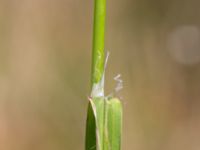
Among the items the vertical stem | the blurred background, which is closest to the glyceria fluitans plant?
the vertical stem

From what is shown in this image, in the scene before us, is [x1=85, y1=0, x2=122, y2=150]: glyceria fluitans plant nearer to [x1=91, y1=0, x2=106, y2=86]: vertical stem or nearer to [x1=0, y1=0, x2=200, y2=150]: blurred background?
[x1=91, y1=0, x2=106, y2=86]: vertical stem

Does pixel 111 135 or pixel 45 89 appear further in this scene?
pixel 45 89

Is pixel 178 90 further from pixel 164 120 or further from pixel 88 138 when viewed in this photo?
pixel 88 138

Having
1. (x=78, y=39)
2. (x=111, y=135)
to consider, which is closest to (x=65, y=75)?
(x=78, y=39)

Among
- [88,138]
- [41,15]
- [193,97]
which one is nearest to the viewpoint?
[88,138]

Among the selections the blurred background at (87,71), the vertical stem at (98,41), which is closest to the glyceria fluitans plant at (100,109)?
the vertical stem at (98,41)

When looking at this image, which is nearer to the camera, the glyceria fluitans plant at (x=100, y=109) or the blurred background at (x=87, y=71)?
the glyceria fluitans plant at (x=100, y=109)

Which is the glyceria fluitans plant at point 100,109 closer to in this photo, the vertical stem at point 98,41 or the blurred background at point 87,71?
the vertical stem at point 98,41
